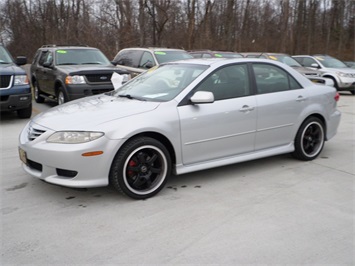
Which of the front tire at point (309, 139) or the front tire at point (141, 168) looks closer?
the front tire at point (141, 168)

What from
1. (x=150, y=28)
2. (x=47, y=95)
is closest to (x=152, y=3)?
(x=150, y=28)

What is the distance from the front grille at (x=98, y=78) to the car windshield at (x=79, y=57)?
3.87 feet

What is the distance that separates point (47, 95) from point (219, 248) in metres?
8.76

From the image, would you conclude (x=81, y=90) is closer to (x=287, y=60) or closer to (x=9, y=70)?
(x=9, y=70)

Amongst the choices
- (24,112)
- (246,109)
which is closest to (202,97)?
(246,109)

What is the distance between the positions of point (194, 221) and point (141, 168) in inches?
34.6

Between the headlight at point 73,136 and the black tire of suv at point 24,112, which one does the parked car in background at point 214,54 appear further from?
the headlight at point 73,136

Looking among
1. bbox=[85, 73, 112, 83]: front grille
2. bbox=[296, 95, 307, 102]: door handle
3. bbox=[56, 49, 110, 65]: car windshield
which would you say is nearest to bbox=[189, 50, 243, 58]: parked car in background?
bbox=[56, 49, 110, 65]: car windshield

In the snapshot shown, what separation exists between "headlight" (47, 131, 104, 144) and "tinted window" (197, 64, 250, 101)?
1.44m

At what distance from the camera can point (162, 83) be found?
4.79 m

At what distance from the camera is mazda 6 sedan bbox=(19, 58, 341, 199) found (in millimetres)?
3742

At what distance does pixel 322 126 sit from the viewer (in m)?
5.50

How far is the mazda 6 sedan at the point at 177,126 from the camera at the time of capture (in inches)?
→ 147

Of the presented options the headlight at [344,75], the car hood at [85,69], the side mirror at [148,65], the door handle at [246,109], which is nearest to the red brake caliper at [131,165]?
the door handle at [246,109]
